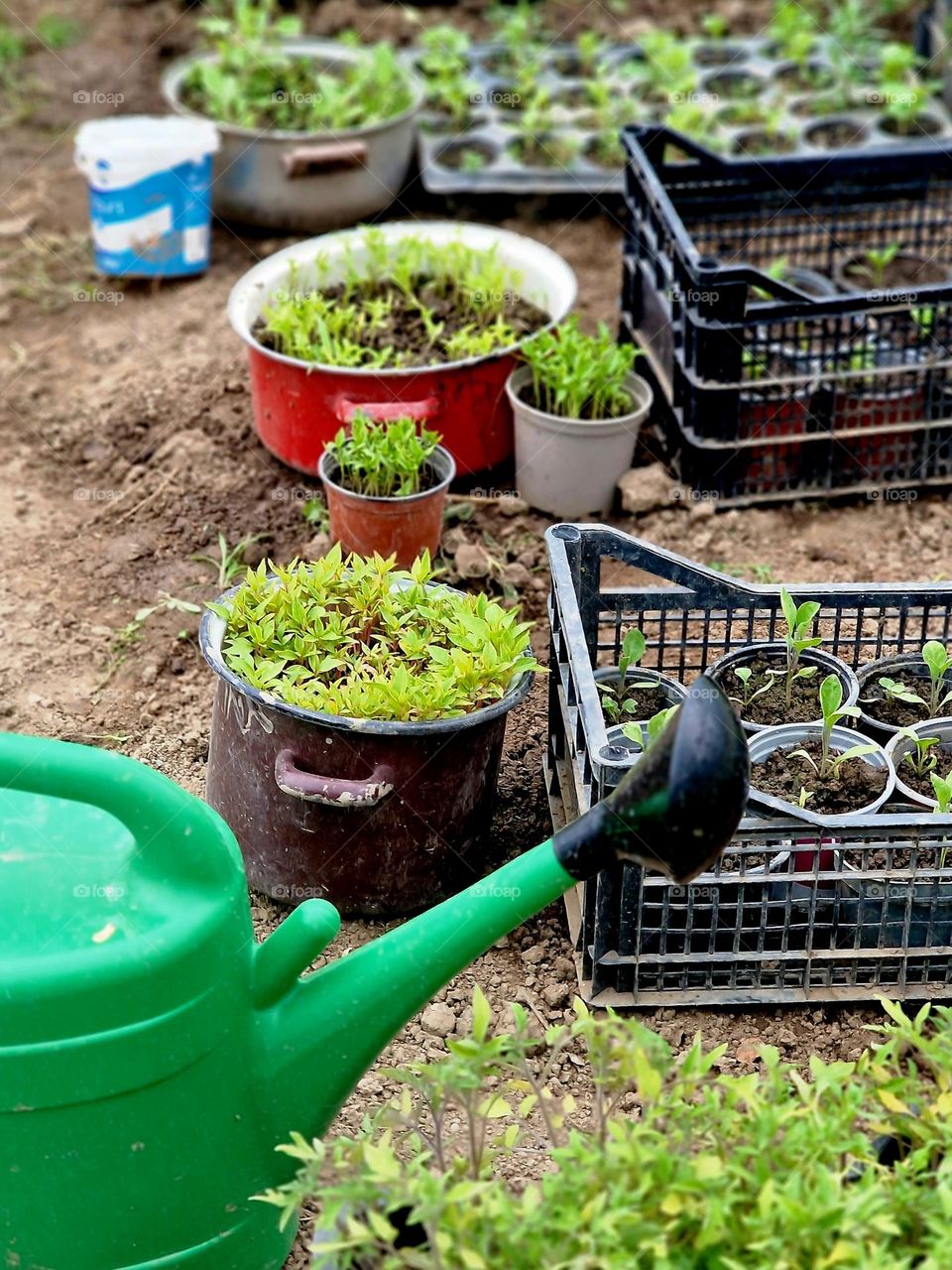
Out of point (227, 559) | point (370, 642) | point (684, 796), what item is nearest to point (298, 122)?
point (227, 559)

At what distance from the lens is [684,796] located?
1.63 meters

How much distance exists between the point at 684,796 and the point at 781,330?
2.21 m

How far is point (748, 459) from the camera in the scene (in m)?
3.72

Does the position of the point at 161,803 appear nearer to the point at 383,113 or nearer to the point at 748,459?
the point at 748,459

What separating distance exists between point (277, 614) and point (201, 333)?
2031 millimetres

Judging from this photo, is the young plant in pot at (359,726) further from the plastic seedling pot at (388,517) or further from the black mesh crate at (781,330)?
the black mesh crate at (781,330)

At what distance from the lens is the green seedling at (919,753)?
2504 millimetres

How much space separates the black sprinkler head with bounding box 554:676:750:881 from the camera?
5.34ft

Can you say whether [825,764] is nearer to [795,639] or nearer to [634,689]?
[795,639]

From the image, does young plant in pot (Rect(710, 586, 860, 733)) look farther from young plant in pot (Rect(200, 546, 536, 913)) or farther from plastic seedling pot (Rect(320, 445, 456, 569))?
plastic seedling pot (Rect(320, 445, 456, 569))

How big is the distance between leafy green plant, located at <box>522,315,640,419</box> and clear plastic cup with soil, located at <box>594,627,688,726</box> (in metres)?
0.98

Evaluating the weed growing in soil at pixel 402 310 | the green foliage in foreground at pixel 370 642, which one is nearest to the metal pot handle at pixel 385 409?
the weed growing in soil at pixel 402 310

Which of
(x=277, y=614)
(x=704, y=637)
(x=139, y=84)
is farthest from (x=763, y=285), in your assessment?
(x=139, y=84)

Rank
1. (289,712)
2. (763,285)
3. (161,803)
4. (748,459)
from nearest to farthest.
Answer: (161,803), (289,712), (763,285), (748,459)
